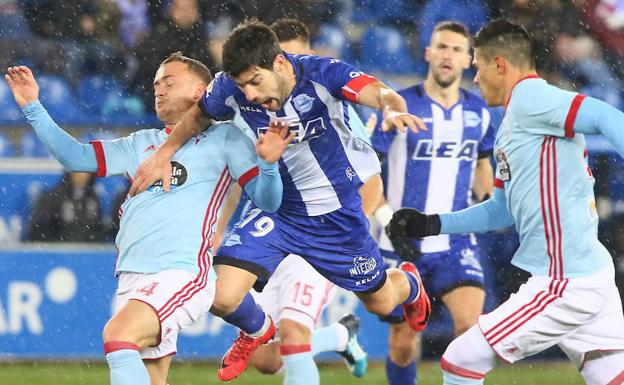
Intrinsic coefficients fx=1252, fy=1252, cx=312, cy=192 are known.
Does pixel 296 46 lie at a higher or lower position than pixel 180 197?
higher

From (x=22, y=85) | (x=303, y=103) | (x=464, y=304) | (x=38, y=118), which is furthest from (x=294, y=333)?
(x=22, y=85)

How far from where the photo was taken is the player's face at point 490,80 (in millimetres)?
4938

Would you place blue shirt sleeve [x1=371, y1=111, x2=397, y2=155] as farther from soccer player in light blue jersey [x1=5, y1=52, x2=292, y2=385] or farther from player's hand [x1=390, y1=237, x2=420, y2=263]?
soccer player in light blue jersey [x1=5, y1=52, x2=292, y2=385]

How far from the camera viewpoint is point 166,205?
5266 millimetres

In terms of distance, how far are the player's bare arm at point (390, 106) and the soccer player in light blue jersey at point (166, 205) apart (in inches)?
14.4

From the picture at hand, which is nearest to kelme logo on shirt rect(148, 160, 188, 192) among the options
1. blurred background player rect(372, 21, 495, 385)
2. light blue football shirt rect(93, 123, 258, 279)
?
light blue football shirt rect(93, 123, 258, 279)

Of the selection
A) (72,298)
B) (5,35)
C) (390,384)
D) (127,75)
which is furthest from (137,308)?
(5,35)

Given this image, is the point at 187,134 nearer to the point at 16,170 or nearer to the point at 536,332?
the point at 536,332

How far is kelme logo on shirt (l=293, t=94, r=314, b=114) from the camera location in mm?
5371

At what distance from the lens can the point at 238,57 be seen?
509cm

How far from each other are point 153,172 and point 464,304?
2517mm

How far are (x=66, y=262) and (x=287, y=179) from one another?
3.00m

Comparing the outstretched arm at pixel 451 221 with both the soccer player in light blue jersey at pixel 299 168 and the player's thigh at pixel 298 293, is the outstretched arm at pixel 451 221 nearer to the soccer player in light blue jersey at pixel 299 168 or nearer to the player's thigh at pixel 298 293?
the soccer player in light blue jersey at pixel 299 168

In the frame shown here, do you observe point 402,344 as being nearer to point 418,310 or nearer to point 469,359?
point 418,310
